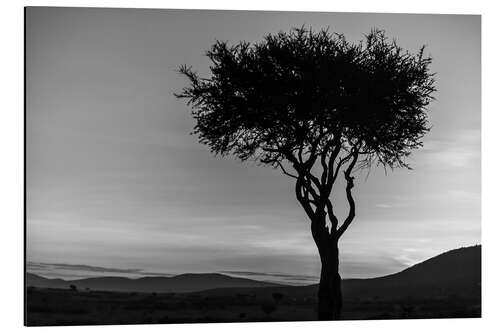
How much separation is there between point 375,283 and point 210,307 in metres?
2.07

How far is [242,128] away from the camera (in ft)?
40.5

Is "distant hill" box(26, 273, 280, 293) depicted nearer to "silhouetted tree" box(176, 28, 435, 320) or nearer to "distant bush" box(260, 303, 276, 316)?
"distant bush" box(260, 303, 276, 316)

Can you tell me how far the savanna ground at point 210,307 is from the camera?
1183 cm

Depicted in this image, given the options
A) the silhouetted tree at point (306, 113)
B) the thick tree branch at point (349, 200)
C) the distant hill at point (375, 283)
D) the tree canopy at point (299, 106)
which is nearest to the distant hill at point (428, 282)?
the distant hill at point (375, 283)

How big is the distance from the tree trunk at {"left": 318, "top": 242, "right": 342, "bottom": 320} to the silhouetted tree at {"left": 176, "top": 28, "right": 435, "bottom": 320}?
0.01 m

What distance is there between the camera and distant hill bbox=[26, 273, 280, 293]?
11859mm

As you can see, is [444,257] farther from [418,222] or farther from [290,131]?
[290,131]

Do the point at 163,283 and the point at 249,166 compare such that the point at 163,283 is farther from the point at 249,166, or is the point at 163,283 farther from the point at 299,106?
the point at 299,106

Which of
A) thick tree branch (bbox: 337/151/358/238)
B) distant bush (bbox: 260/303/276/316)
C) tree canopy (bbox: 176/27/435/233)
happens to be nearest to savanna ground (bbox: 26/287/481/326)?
distant bush (bbox: 260/303/276/316)

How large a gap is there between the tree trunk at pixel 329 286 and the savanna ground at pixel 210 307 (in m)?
0.11

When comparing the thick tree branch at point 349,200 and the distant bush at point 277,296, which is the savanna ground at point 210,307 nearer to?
the distant bush at point 277,296

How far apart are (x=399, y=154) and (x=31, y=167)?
4514 millimetres

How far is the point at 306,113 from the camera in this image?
12.3 metres

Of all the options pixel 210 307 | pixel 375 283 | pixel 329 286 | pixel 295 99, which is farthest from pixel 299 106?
pixel 210 307
